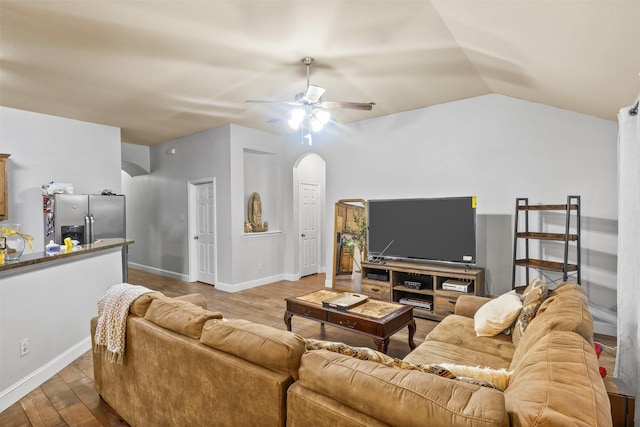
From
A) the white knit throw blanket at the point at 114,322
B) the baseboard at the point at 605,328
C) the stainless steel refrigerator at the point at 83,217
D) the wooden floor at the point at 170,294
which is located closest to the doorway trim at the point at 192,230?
the wooden floor at the point at 170,294

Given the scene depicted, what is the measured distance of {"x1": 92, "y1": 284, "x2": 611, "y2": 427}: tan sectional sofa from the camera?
94cm

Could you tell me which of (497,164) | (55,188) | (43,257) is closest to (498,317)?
(497,164)

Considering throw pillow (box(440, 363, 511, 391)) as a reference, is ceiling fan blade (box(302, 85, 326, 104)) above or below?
above

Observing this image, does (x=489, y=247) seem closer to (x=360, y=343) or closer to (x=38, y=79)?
(x=360, y=343)

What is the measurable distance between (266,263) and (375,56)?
4146 millimetres

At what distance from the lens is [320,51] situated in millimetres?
2896

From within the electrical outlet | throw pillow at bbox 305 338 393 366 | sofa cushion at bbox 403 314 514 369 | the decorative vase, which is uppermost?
the decorative vase

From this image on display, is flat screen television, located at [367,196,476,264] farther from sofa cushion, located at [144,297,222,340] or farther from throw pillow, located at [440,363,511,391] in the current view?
sofa cushion, located at [144,297,222,340]

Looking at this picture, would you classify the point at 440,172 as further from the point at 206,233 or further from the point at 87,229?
the point at 87,229

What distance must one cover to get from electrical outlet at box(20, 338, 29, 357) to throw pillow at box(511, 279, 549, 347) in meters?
3.50

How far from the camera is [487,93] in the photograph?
400 centimetres

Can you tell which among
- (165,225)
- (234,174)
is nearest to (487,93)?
(234,174)

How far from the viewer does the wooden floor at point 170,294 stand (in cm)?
215

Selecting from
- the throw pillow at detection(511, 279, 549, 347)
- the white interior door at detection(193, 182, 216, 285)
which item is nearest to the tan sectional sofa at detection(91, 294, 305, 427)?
the throw pillow at detection(511, 279, 549, 347)
